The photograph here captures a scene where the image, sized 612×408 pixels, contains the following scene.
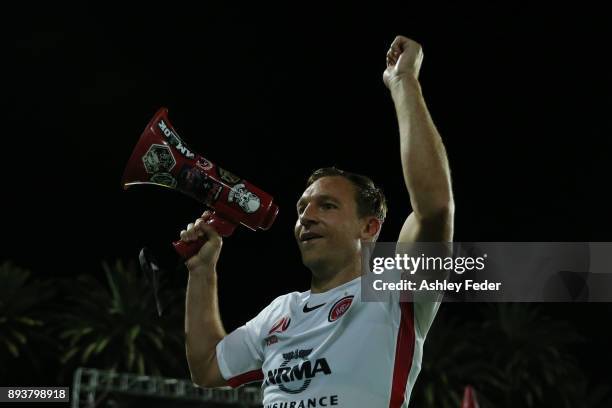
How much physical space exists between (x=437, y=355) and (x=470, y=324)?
4.77 metres

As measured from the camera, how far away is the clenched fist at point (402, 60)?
4598 millimetres

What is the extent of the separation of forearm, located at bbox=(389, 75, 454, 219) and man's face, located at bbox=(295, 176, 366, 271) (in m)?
0.94

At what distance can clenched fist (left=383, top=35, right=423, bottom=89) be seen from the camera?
4598 mm

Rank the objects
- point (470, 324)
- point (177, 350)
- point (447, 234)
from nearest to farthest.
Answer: point (447, 234) < point (177, 350) < point (470, 324)

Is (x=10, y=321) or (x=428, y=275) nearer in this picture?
(x=428, y=275)

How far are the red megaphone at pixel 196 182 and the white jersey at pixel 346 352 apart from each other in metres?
0.96

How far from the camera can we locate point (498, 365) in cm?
7969

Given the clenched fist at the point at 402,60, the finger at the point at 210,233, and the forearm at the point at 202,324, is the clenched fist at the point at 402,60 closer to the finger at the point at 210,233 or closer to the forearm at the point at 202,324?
the finger at the point at 210,233

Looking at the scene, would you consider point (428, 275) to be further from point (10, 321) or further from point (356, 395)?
point (10, 321)

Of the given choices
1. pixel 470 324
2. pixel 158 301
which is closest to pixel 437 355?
pixel 470 324

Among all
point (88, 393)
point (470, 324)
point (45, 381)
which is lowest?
point (88, 393)

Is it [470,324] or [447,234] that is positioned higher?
[470,324]

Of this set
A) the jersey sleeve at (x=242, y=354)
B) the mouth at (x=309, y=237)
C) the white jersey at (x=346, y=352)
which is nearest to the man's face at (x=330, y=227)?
the mouth at (x=309, y=237)

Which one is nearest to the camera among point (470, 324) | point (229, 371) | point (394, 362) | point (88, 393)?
point (394, 362)
